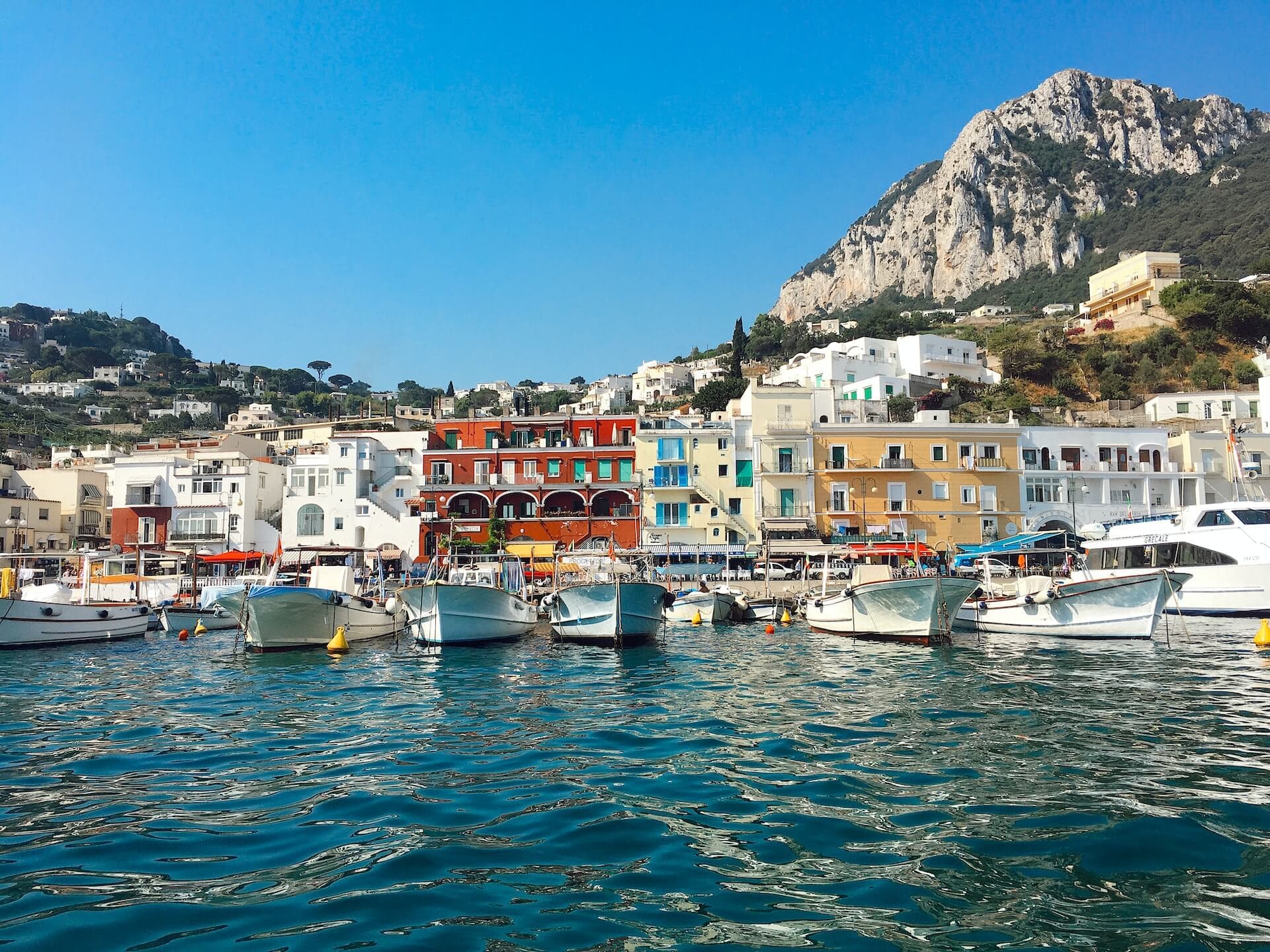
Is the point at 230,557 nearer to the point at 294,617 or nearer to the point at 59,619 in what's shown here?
the point at 59,619

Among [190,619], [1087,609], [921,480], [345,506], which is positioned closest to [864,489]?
[921,480]

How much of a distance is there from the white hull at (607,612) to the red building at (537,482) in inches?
1198

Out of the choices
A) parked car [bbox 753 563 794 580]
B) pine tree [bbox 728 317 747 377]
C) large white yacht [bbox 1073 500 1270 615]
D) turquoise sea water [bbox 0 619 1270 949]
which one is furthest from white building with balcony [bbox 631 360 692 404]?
turquoise sea water [bbox 0 619 1270 949]

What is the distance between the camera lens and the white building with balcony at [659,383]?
125 metres

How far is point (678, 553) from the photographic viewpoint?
168ft

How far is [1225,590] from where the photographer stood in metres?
31.4

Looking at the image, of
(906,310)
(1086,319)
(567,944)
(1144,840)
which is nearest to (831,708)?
(1144,840)

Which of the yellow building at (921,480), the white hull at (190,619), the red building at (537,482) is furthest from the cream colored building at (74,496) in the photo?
the yellow building at (921,480)

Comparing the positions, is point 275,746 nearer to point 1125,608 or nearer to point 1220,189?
point 1125,608

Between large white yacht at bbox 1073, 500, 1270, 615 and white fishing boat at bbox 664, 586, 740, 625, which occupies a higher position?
large white yacht at bbox 1073, 500, 1270, 615

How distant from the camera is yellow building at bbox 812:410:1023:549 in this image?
54969 mm

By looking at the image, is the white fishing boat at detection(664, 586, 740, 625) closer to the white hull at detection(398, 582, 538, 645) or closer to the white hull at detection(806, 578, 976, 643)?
the white hull at detection(806, 578, 976, 643)

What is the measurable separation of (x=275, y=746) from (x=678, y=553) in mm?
39078

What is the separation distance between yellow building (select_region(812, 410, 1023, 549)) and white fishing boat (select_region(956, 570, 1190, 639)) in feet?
78.0
